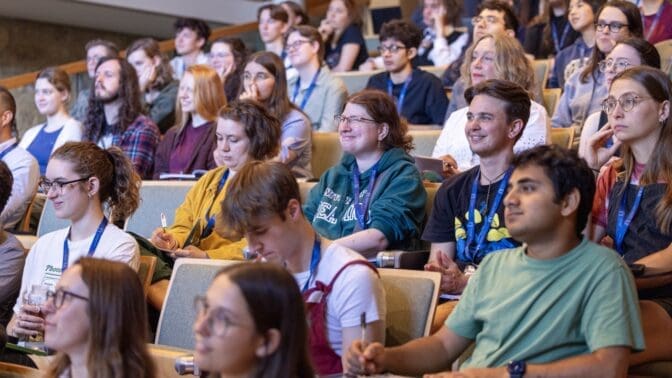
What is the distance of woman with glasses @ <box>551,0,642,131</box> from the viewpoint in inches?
203

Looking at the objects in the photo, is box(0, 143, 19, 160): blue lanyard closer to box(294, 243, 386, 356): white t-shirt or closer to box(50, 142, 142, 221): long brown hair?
box(50, 142, 142, 221): long brown hair

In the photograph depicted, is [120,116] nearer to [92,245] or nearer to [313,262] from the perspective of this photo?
[92,245]

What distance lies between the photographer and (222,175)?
4312 millimetres

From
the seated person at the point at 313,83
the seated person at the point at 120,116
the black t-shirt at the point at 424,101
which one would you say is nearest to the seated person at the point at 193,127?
the seated person at the point at 120,116

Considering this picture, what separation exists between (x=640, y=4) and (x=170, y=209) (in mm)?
3353

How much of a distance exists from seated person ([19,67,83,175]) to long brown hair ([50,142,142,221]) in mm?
2182

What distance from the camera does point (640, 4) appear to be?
6543 mm

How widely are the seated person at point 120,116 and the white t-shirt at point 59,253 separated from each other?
2.01m

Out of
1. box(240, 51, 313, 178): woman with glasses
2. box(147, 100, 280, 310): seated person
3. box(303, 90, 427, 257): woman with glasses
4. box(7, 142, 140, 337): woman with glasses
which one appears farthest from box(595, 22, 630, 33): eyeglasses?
box(7, 142, 140, 337): woman with glasses

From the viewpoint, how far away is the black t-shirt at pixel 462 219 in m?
3.45

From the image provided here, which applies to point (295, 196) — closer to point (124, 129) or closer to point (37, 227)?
point (37, 227)

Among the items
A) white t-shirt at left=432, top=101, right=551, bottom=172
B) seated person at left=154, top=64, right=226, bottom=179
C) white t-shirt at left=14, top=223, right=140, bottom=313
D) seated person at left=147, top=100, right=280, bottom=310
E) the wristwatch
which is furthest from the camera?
seated person at left=154, top=64, right=226, bottom=179

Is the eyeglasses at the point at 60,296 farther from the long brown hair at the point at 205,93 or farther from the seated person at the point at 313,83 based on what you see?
the seated person at the point at 313,83

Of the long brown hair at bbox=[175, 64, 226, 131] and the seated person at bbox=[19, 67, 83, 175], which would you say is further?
the seated person at bbox=[19, 67, 83, 175]
